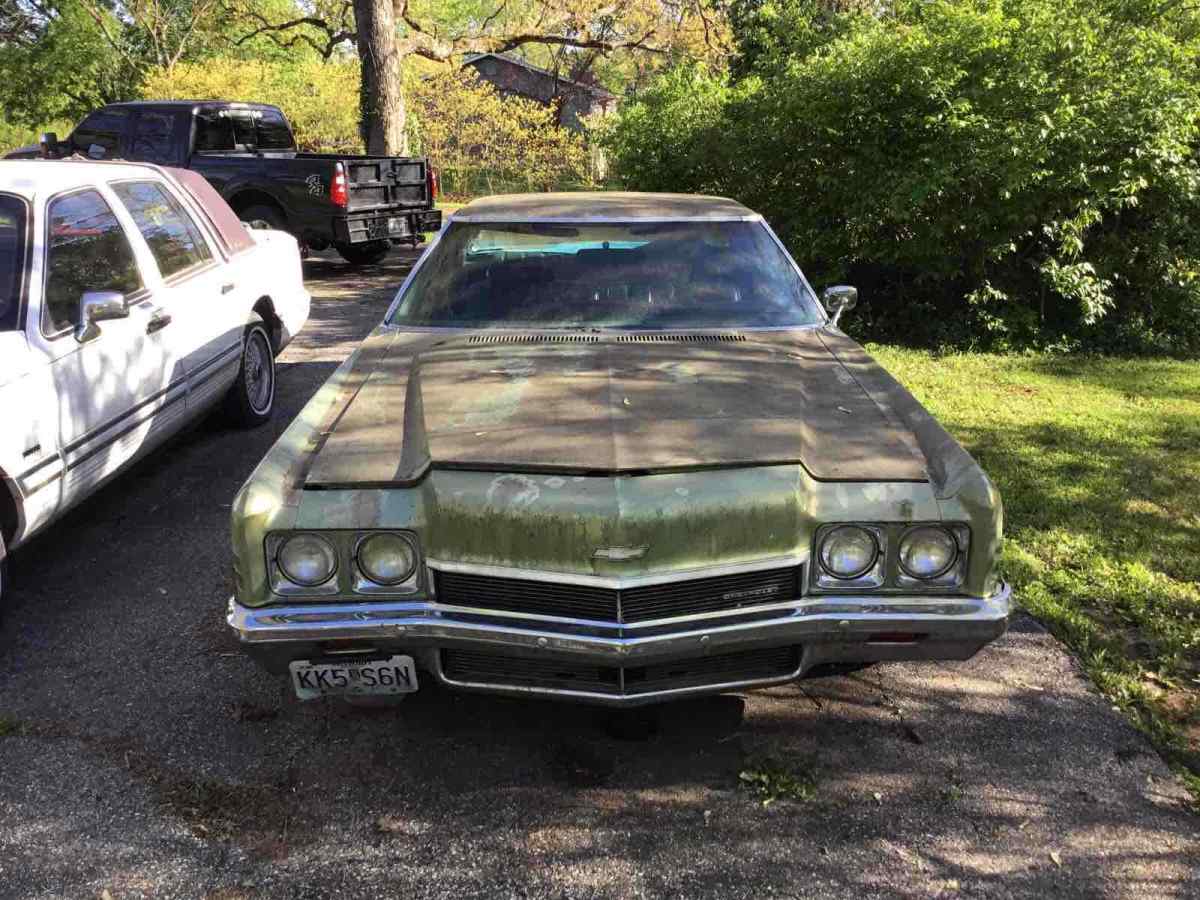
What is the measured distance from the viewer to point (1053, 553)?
4.46 meters

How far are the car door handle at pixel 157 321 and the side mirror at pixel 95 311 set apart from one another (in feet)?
1.86

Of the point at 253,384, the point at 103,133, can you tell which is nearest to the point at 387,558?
the point at 253,384

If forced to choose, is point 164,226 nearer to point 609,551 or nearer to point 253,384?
point 253,384

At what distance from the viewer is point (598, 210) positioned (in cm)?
444

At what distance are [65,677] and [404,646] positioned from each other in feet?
5.53

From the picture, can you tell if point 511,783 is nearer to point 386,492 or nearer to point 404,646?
point 404,646

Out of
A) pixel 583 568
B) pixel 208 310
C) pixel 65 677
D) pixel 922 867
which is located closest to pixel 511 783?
pixel 583 568

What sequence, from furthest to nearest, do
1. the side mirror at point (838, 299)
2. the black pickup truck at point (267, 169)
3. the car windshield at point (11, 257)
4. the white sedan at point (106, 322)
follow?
the black pickup truck at point (267, 169) < the side mirror at point (838, 299) < the car windshield at point (11, 257) < the white sedan at point (106, 322)

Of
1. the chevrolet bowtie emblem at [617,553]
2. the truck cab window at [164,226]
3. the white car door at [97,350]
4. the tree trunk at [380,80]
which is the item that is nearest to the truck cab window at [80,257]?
the white car door at [97,350]

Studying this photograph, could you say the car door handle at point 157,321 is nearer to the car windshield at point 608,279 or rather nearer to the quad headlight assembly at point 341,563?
the car windshield at point 608,279

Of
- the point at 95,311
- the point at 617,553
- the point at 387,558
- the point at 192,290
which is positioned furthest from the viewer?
the point at 192,290

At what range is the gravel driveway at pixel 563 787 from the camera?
2518 mm

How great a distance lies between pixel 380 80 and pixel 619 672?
14252 millimetres

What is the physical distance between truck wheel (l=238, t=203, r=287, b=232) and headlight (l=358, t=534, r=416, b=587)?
392 inches
